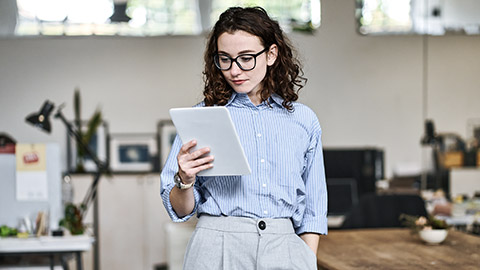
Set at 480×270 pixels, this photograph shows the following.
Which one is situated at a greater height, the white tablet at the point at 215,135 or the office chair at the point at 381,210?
the white tablet at the point at 215,135

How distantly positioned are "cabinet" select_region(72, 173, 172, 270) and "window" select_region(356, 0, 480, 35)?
279 cm

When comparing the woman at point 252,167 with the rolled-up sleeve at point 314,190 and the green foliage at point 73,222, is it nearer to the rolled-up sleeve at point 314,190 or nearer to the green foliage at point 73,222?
the rolled-up sleeve at point 314,190

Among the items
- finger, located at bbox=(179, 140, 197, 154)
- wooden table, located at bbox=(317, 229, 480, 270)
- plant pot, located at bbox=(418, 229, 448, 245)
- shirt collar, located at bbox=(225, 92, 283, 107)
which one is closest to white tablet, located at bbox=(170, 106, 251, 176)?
finger, located at bbox=(179, 140, 197, 154)

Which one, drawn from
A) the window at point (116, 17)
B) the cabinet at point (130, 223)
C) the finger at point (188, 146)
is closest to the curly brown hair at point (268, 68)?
the finger at point (188, 146)

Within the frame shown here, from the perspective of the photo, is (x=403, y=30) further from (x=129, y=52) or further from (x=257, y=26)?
(x=257, y=26)

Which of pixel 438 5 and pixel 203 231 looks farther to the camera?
pixel 438 5

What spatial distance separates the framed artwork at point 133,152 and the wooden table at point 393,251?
3.49m

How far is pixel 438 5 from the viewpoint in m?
6.85

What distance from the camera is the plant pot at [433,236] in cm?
300

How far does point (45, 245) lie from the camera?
3.52 meters

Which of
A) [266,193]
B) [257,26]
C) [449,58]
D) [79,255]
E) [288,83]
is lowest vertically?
[79,255]

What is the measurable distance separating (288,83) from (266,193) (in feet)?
1.11

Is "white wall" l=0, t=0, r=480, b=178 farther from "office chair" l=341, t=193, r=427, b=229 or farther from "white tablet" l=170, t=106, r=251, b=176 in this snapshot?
"white tablet" l=170, t=106, r=251, b=176

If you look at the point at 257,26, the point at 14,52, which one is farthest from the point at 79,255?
the point at 14,52
